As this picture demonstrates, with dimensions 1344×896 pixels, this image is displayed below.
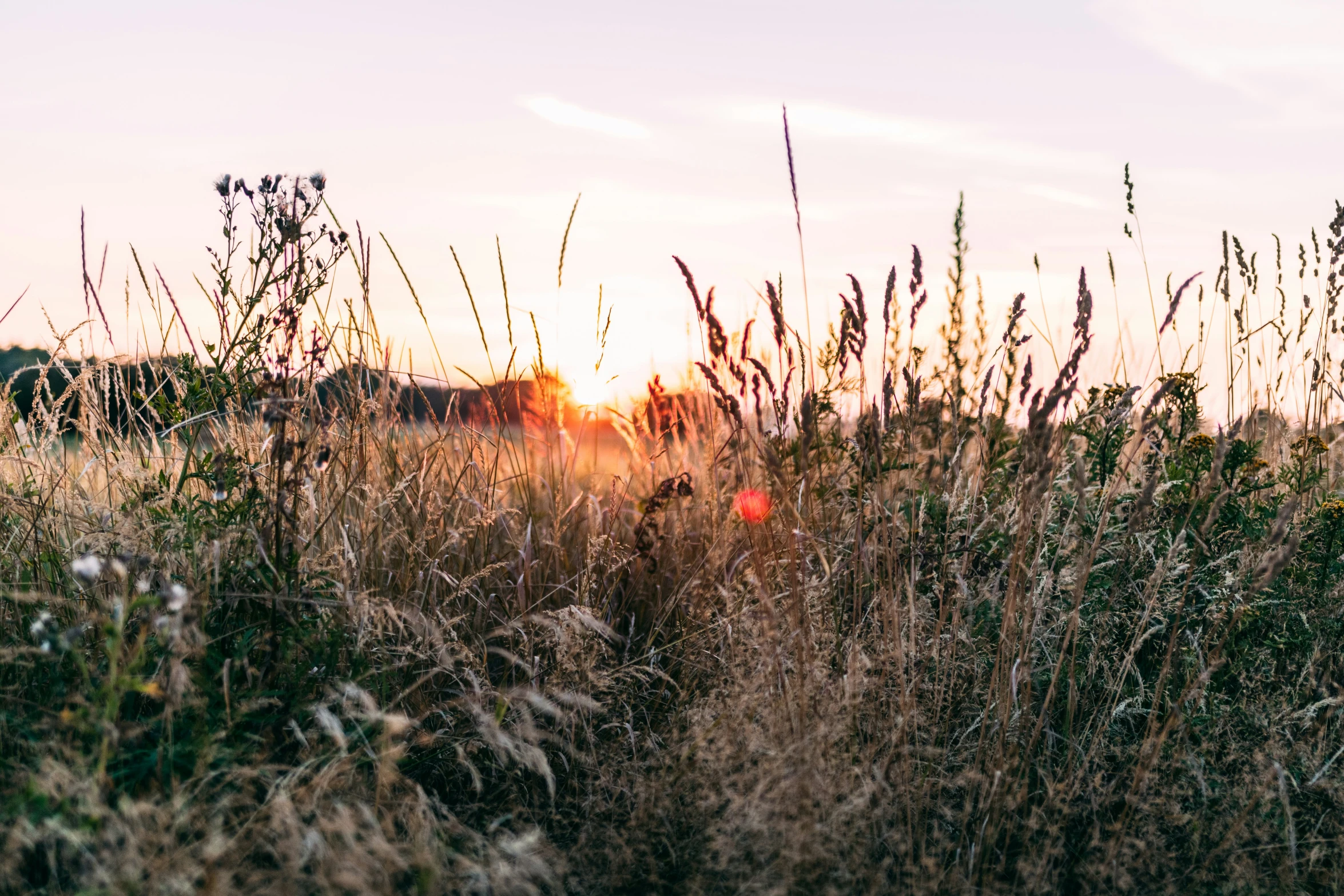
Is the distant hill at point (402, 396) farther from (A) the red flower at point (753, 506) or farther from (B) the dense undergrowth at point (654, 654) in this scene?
(A) the red flower at point (753, 506)

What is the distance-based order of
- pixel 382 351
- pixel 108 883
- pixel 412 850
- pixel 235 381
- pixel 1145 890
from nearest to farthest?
pixel 108 883 < pixel 412 850 < pixel 1145 890 < pixel 235 381 < pixel 382 351

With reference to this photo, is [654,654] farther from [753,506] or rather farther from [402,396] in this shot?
[402,396]

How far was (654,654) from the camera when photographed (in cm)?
212

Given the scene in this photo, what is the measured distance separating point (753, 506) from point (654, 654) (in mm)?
420

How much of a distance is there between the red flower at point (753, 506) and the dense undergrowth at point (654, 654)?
0.04m

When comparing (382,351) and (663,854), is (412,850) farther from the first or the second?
(382,351)

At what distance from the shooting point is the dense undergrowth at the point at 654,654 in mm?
1440

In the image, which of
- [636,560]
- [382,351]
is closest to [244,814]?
[636,560]

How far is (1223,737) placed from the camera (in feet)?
6.51

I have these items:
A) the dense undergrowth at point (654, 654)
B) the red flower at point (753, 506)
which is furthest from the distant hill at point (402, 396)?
the red flower at point (753, 506)

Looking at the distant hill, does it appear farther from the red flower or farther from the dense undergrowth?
the red flower

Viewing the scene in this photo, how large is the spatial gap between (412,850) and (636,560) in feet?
4.17

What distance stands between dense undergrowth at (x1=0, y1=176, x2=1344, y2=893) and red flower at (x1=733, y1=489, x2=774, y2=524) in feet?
0.14

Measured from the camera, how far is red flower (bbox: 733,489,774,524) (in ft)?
6.40
